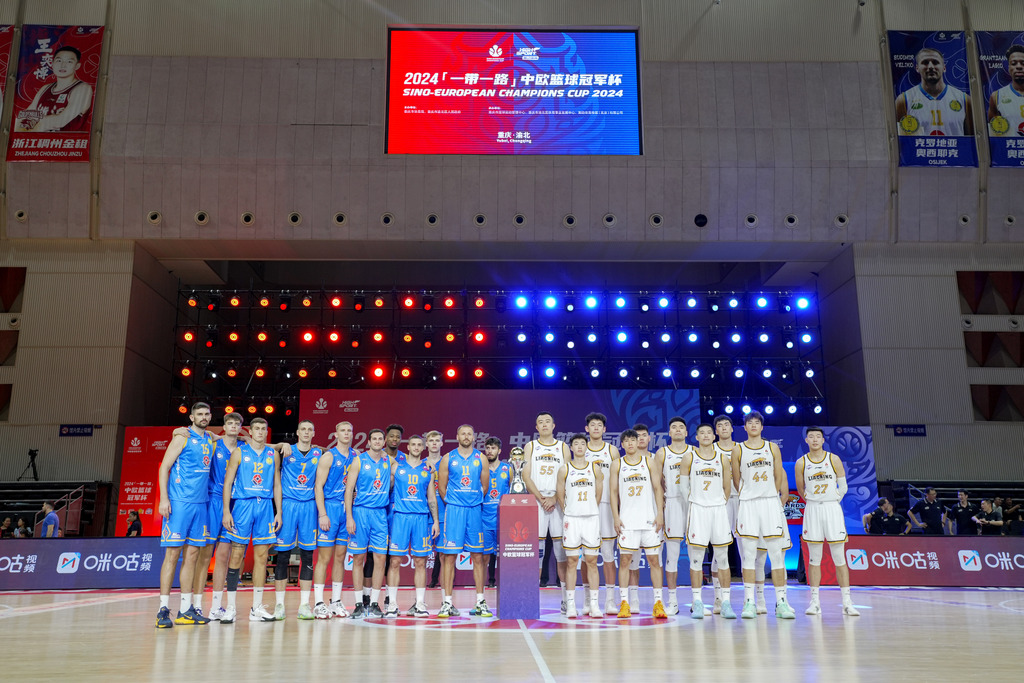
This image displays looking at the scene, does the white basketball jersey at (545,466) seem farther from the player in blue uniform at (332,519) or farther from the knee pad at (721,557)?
the player in blue uniform at (332,519)

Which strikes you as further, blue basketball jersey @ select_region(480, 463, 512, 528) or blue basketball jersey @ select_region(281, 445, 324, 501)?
blue basketball jersey @ select_region(480, 463, 512, 528)

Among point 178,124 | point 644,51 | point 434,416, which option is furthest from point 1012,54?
point 178,124

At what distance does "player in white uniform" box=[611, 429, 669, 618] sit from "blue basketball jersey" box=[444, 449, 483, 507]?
163 cm

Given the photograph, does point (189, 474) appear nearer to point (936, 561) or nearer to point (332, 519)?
point (332, 519)

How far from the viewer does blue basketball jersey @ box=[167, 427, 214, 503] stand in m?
9.07

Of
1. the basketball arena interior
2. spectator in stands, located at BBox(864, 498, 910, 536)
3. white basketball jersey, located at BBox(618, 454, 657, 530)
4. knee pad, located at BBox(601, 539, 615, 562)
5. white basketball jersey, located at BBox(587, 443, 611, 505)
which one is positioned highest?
the basketball arena interior

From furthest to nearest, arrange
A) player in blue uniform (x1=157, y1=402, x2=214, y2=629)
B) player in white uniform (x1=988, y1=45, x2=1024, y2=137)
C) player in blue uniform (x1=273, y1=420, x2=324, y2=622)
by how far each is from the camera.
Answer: player in white uniform (x1=988, y1=45, x2=1024, y2=137) → player in blue uniform (x1=273, y1=420, x2=324, y2=622) → player in blue uniform (x1=157, y1=402, x2=214, y2=629)

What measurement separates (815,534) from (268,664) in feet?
21.9

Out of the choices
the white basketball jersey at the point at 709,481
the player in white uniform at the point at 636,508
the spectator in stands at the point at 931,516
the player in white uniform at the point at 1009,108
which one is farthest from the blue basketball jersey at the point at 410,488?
the player in white uniform at the point at 1009,108

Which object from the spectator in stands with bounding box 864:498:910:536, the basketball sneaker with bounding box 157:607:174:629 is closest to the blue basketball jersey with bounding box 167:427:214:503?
the basketball sneaker with bounding box 157:607:174:629

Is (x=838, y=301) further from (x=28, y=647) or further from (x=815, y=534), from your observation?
(x=28, y=647)

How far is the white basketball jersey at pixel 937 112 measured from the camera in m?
21.4

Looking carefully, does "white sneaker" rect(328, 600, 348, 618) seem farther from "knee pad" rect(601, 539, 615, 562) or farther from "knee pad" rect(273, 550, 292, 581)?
"knee pad" rect(601, 539, 615, 562)

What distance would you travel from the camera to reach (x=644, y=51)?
71.4ft
